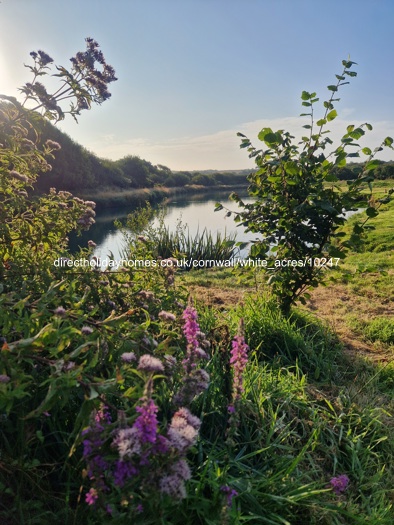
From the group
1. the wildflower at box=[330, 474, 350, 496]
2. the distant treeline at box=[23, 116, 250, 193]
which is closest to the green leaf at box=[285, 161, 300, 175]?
the wildflower at box=[330, 474, 350, 496]

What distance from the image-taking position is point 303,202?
3283 millimetres

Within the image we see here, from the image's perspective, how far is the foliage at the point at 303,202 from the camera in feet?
10.5

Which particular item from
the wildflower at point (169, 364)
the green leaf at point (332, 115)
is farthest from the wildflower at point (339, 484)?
the green leaf at point (332, 115)

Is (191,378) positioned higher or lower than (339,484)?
higher

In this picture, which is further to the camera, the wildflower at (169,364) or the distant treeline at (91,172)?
the distant treeline at (91,172)

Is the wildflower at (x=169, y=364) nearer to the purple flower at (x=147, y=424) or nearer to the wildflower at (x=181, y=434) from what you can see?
the wildflower at (x=181, y=434)

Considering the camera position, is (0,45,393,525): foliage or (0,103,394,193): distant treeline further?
(0,103,394,193): distant treeline

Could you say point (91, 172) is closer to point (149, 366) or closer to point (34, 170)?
point (34, 170)

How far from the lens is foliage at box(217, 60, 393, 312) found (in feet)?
10.5

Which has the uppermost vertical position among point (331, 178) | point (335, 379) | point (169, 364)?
point (331, 178)

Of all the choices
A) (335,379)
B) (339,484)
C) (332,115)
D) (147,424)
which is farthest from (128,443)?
(332,115)

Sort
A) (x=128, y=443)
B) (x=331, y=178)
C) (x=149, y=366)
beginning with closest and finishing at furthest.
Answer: (x=128, y=443) < (x=149, y=366) < (x=331, y=178)

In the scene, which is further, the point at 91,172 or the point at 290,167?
the point at 91,172

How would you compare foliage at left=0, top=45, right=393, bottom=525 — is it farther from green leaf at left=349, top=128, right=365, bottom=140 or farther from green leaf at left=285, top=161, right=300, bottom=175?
green leaf at left=349, top=128, right=365, bottom=140
